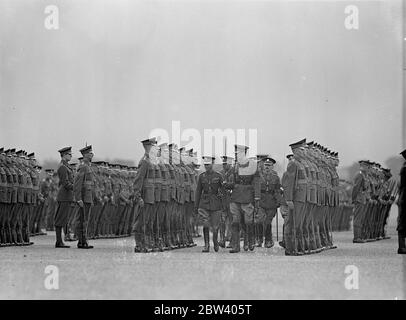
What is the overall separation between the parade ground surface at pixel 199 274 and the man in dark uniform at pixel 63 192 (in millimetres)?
776

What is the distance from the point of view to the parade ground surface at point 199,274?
9.21 m

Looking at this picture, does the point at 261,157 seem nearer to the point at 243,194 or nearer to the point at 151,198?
the point at 243,194

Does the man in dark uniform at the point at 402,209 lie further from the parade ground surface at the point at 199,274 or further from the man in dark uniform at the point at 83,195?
the man in dark uniform at the point at 83,195

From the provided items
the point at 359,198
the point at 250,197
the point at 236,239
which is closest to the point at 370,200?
the point at 359,198

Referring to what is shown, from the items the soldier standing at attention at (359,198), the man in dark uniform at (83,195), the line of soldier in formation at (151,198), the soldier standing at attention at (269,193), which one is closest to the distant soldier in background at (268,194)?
the soldier standing at attention at (269,193)

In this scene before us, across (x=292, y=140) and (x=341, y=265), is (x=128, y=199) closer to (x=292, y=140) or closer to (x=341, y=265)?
(x=292, y=140)

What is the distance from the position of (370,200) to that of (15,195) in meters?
7.78

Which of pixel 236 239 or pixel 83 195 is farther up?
pixel 83 195

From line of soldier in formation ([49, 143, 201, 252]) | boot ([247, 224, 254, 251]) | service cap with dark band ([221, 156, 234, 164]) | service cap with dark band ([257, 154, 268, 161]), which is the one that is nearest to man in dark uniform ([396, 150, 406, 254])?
boot ([247, 224, 254, 251])

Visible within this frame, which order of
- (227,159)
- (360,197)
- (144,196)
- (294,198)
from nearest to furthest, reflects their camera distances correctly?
(294,198) < (144,196) < (227,159) < (360,197)

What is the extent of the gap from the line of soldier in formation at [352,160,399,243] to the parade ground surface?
2.79 metres

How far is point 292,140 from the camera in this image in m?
19.8

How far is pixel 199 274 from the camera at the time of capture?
1111cm

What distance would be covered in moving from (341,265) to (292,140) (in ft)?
25.0
